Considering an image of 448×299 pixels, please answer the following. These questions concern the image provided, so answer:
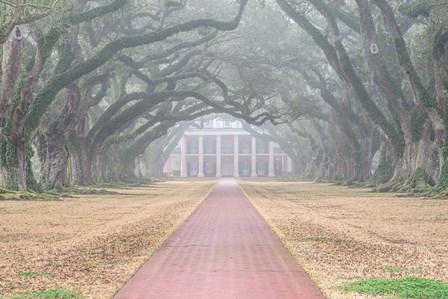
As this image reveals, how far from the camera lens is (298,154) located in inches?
3952

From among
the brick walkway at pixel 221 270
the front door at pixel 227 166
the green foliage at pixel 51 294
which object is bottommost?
the green foliage at pixel 51 294

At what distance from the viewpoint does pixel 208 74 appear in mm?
45062

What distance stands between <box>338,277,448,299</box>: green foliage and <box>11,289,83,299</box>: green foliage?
9.61ft

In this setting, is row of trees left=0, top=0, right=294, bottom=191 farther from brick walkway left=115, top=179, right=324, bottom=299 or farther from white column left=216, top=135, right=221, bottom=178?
white column left=216, top=135, right=221, bottom=178

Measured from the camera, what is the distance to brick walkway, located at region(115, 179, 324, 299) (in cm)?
759

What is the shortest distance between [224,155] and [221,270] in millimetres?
125571

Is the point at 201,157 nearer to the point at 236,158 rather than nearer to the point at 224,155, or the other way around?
the point at 224,155

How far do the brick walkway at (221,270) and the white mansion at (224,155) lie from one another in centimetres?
11640

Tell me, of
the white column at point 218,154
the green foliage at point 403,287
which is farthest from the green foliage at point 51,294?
the white column at point 218,154

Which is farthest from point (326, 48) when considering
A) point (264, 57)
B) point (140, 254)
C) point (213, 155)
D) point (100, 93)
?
point (213, 155)

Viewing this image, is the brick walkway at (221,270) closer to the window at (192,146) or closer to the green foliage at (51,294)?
the green foliage at (51,294)

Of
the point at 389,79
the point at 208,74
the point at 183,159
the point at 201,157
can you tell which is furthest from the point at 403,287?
the point at 201,157

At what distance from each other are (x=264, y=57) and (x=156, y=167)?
177 ft

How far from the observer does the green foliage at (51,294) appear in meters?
7.27
